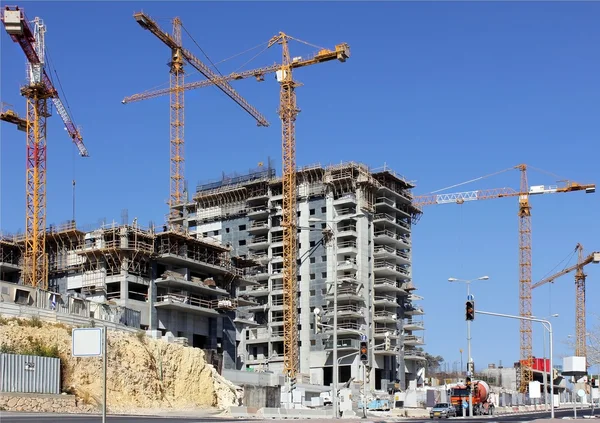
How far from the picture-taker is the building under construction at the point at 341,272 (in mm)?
127312

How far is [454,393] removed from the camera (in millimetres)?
75938

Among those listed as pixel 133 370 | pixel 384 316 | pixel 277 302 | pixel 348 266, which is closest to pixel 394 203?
pixel 348 266

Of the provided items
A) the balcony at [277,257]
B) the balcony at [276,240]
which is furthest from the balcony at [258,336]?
the balcony at [276,240]

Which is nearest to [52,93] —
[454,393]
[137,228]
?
[137,228]

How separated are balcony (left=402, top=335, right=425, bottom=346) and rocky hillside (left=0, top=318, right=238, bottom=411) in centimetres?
6886

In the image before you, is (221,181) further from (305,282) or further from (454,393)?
(454,393)

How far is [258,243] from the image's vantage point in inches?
5502

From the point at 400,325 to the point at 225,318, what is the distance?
39963 millimetres

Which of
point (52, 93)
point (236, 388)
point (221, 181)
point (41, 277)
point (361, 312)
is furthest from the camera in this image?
point (221, 181)

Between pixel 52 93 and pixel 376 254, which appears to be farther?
pixel 376 254

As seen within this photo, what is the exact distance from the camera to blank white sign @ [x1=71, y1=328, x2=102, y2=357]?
16625 mm

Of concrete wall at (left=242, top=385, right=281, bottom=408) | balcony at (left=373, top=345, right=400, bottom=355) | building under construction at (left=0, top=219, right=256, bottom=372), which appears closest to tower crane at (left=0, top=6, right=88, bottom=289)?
building under construction at (left=0, top=219, right=256, bottom=372)

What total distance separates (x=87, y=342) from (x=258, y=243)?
123074 millimetres

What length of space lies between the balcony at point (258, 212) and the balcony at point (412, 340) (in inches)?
1196
